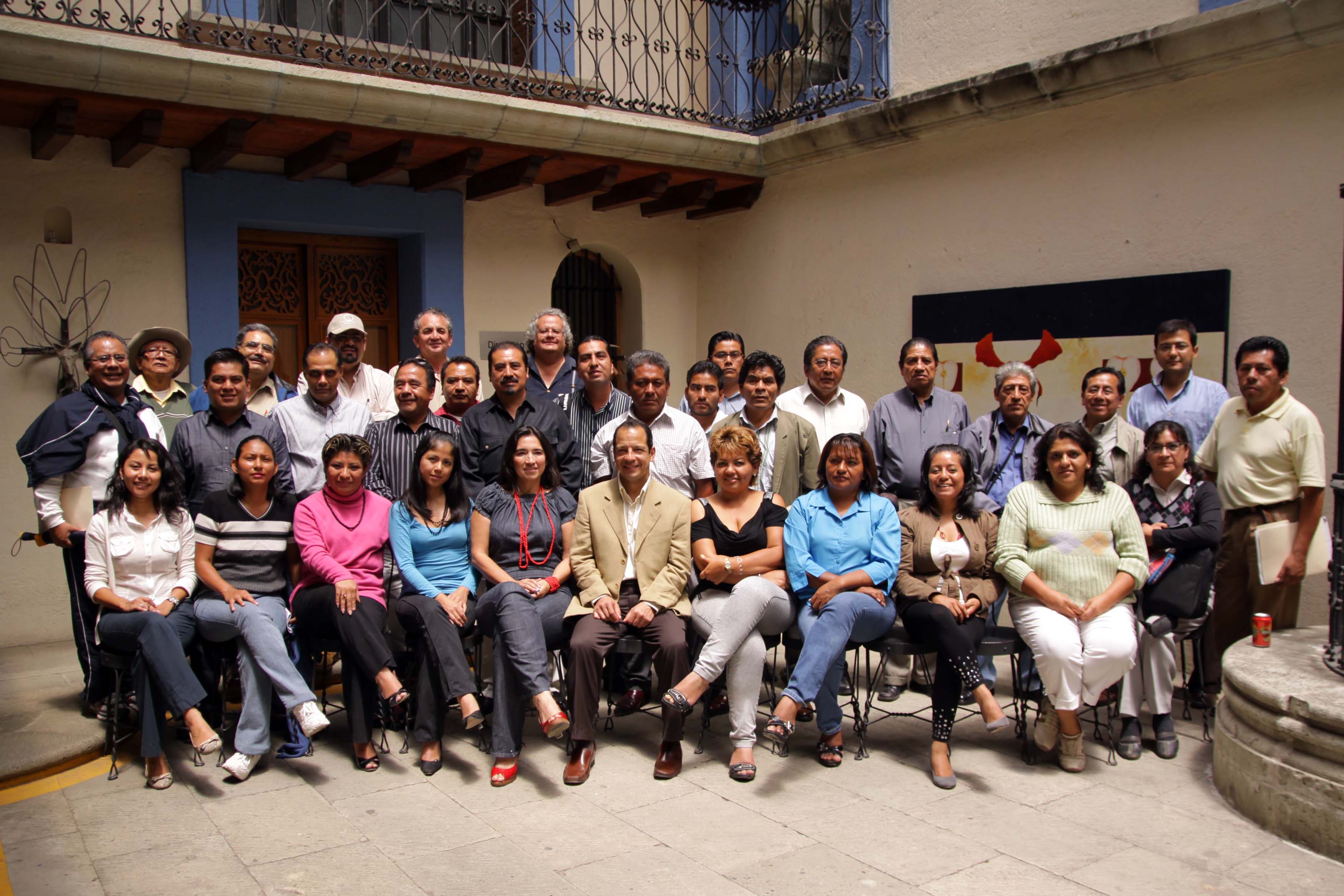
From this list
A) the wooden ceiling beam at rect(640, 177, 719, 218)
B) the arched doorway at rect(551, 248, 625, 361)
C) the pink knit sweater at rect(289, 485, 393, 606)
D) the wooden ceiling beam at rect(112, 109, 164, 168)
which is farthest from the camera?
the arched doorway at rect(551, 248, 625, 361)

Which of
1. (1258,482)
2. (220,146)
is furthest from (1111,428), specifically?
(220,146)

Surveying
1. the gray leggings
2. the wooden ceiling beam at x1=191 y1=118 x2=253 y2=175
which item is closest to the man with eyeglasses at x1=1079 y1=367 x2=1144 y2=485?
the gray leggings

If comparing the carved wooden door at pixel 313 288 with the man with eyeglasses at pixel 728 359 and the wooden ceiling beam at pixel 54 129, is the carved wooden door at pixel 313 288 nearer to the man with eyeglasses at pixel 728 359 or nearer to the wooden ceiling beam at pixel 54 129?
the wooden ceiling beam at pixel 54 129

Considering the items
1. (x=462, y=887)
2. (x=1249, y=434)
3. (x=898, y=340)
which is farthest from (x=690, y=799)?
(x=898, y=340)

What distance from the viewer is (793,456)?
18.4ft

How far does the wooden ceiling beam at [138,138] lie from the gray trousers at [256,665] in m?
3.40

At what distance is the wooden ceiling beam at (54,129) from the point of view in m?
6.25

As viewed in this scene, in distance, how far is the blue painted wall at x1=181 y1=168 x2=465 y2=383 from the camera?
295 inches

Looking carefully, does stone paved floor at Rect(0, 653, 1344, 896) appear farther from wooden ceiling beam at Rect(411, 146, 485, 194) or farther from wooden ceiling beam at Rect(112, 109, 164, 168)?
wooden ceiling beam at Rect(411, 146, 485, 194)

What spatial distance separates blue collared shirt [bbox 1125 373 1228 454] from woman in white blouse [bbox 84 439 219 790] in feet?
15.7

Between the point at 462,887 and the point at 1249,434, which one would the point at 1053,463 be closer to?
the point at 1249,434

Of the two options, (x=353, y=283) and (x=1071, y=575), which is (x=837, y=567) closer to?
(x=1071, y=575)

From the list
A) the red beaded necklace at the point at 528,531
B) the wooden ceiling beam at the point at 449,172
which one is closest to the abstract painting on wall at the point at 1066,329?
the wooden ceiling beam at the point at 449,172

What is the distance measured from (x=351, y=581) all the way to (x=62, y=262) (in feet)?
12.7
